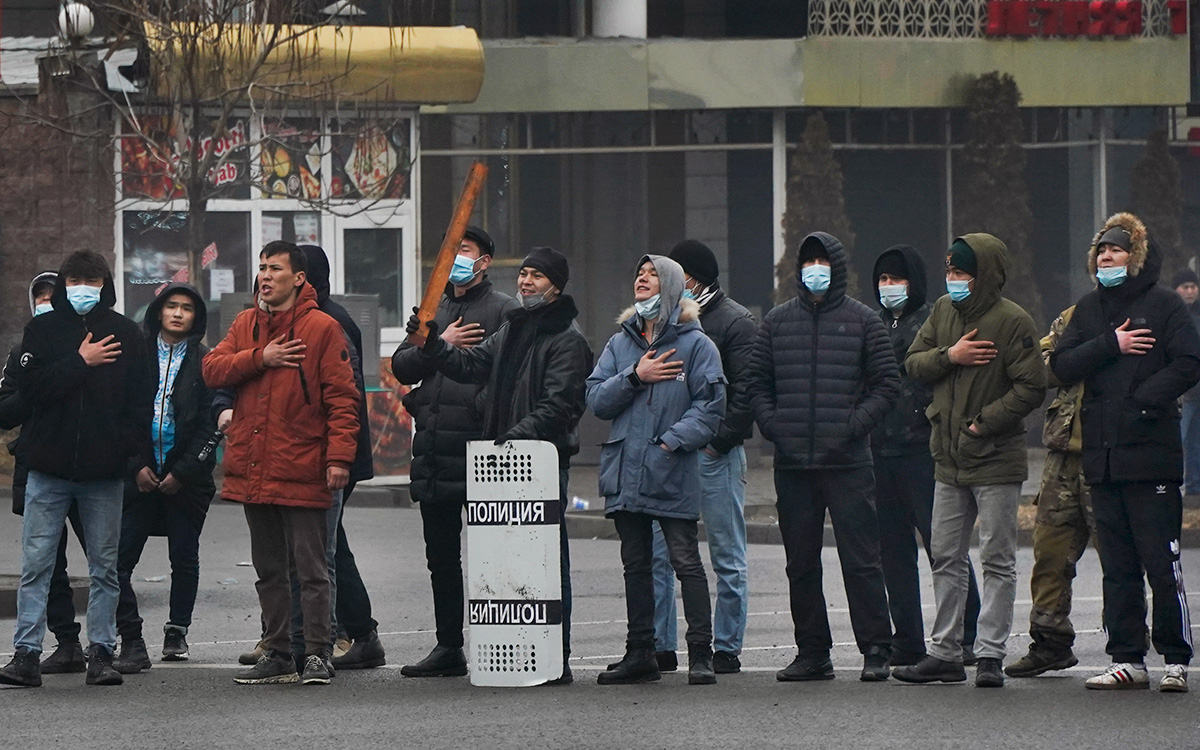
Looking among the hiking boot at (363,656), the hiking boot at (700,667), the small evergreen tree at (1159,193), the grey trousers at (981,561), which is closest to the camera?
the grey trousers at (981,561)

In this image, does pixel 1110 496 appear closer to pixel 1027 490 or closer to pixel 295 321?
pixel 295 321

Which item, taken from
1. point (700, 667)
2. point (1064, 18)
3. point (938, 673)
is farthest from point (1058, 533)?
point (1064, 18)

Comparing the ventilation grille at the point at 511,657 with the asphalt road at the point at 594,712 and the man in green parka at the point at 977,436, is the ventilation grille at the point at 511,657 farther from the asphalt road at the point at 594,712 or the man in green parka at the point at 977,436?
the man in green parka at the point at 977,436

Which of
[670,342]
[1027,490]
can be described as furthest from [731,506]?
[1027,490]

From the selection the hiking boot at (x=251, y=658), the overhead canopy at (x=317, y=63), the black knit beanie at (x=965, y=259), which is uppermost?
the overhead canopy at (x=317, y=63)

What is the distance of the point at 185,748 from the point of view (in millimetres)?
7652

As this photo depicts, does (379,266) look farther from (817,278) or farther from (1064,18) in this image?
(817,278)

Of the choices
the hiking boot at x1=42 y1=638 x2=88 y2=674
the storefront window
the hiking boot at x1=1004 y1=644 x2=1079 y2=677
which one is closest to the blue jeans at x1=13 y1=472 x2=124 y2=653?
the hiking boot at x1=42 y1=638 x2=88 y2=674

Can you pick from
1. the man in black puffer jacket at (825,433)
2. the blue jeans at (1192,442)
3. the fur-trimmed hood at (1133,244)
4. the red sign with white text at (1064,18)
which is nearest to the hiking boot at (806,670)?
the man in black puffer jacket at (825,433)

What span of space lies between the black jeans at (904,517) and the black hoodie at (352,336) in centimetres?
236

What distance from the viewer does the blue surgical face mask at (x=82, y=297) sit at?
9438mm

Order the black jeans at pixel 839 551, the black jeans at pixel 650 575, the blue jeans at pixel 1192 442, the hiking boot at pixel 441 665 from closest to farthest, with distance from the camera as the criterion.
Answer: the black jeans at pixel 650 575 < the black jeans at pixel 839 551 < the hiking boot at pixel 441 665 < the blue jeans at pixel 1192 442

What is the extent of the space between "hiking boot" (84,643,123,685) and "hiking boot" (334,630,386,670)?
1081 millimetres

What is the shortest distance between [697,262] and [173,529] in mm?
2850
